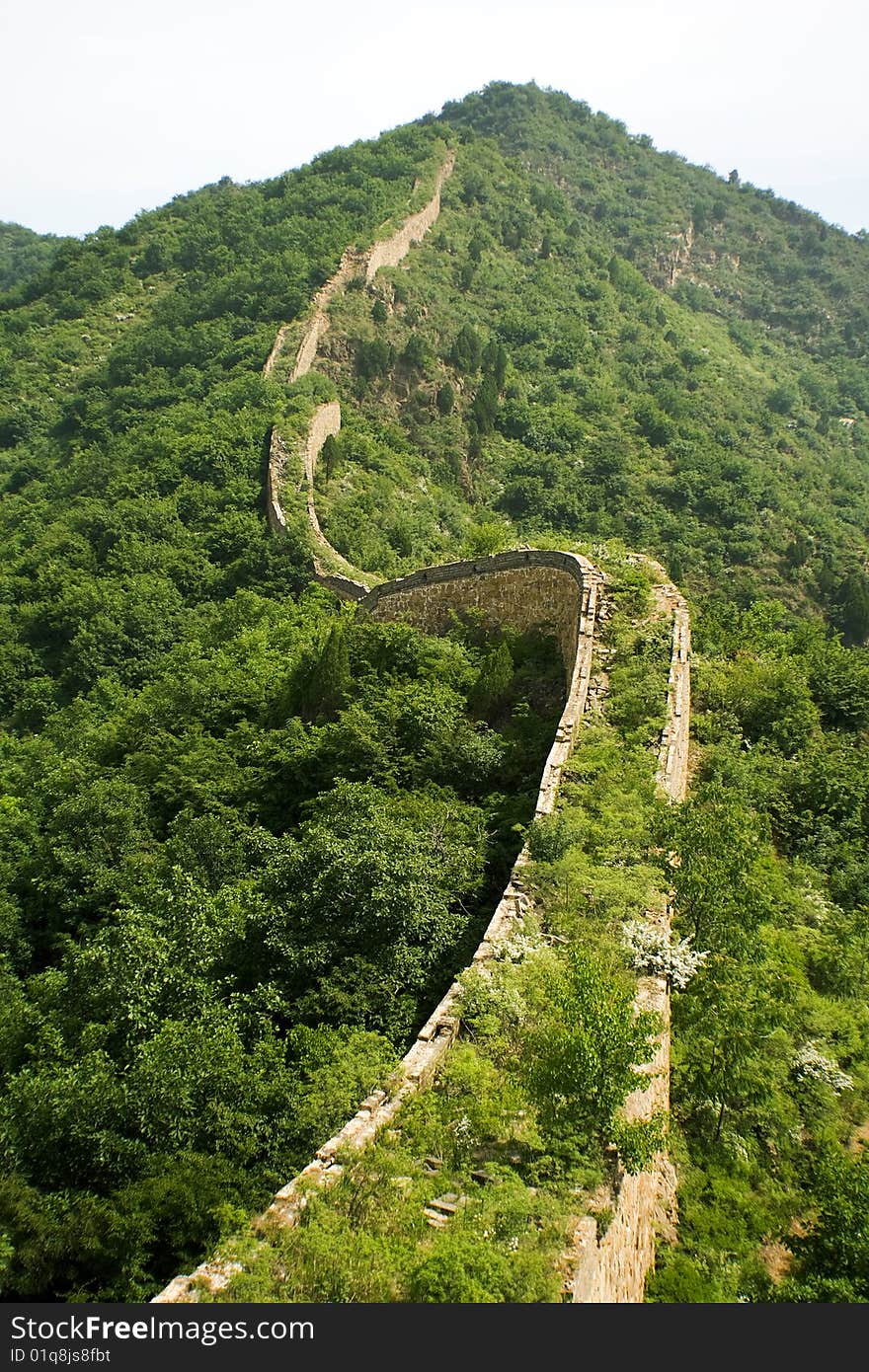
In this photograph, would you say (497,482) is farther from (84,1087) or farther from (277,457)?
(84,1087)

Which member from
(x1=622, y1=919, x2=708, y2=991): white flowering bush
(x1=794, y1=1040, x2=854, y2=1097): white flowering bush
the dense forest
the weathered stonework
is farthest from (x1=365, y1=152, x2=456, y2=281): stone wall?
(x1=794, y1=1040, x2=854, y2=1097): white flowering bush

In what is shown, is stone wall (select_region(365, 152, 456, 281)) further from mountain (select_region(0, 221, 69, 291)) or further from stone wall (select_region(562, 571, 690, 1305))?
stone wall (select_region(562, 571, 690, 1305))

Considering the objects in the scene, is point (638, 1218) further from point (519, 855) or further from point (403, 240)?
point (403, 240)

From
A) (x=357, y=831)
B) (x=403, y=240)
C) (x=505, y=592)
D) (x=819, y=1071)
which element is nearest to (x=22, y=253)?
(x=403, y=240)

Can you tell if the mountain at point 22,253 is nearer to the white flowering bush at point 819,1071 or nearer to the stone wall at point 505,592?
the stone wall at point 505,592

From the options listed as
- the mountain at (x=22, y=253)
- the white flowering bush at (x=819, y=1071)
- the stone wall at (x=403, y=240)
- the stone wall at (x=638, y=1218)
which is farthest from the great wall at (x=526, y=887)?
the mountain at (x=22, y=253)

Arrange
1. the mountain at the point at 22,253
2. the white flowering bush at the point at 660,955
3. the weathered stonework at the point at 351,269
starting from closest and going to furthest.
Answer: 1. the white flowering bush at the point at 660,955
2. the weathered stonework at the point at 351,269
3. the mountain at the point at 22,253
